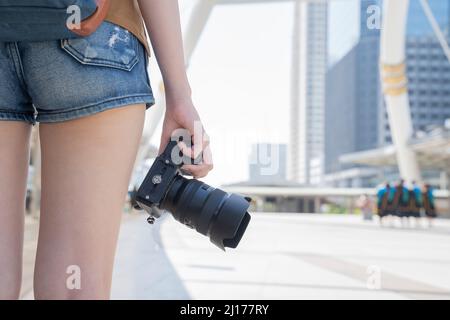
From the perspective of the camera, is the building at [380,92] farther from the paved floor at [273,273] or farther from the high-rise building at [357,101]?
the paved floor at [273,273]

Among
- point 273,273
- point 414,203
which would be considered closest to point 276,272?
point 273,273

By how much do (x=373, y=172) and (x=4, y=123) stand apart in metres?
76.1

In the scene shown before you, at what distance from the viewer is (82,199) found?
0.81 m

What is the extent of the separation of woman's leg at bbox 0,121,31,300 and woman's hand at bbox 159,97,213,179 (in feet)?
0.79

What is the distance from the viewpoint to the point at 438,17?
77.5m

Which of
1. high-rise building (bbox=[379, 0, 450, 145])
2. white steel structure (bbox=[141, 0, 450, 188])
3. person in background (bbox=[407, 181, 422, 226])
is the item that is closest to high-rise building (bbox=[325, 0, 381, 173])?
high-rise building (bbox=[379, 0, 450, 145])

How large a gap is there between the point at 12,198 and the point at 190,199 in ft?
0.98

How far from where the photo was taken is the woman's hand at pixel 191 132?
937mm

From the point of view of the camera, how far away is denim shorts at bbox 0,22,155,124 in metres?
0.80

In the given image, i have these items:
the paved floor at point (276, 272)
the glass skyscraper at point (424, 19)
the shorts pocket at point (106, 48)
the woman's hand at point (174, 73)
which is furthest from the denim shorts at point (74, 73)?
the glass skyscraper at point (424, 19)

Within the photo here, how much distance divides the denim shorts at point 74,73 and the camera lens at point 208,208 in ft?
0.64

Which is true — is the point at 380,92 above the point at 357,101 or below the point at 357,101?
above

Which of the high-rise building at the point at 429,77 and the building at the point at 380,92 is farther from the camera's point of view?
the high-rise building at the point at 429,77

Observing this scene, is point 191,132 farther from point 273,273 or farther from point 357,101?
point 357,101
